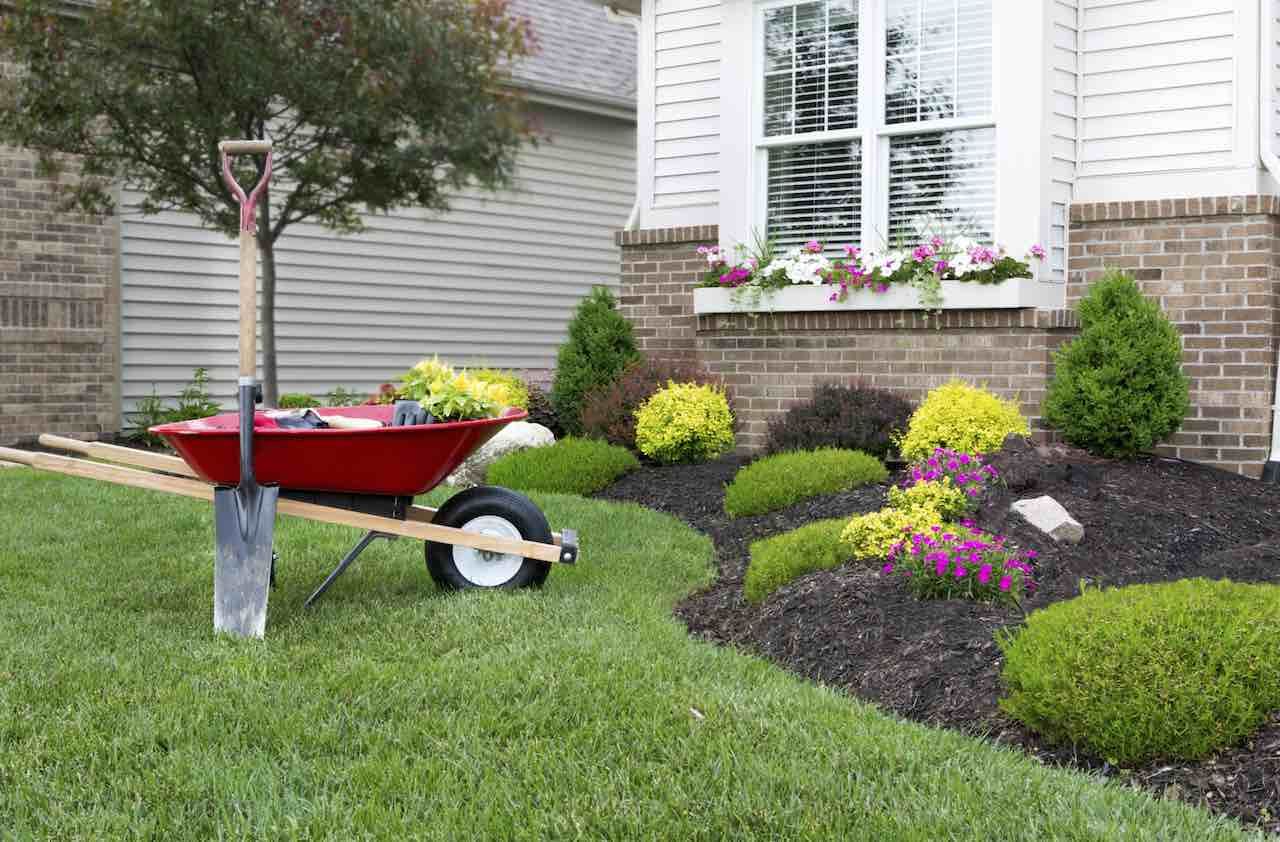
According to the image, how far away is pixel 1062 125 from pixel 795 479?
3185 millimetres

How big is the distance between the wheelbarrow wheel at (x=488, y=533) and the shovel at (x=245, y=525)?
2.58ft

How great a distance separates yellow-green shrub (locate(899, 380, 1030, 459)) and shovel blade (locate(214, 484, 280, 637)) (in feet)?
13.8

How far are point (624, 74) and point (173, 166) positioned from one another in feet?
21.4

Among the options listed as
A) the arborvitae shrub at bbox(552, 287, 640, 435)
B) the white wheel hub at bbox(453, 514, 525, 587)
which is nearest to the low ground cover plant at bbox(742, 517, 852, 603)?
Result: the white wheel hub at bbox(453, 514, 525, 587)

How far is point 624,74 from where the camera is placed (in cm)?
1548

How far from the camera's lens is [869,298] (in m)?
8.80

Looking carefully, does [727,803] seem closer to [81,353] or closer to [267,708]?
[267,708]

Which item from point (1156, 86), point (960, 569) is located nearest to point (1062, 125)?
point (1156, 86)

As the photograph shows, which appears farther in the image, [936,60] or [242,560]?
[936,60]

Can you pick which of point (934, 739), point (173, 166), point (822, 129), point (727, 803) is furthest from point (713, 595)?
point (173, 166)

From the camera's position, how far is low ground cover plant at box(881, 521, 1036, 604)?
4621mm

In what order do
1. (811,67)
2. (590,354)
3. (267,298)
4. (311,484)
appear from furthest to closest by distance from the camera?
(267,298) < (590,354) < (811,67) < (311,484)

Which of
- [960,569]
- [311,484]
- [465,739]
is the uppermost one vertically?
[311,484]

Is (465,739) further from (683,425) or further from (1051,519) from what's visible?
(683,425)
